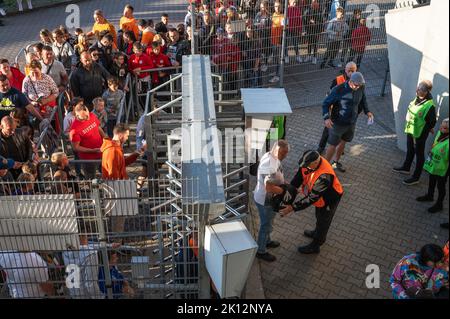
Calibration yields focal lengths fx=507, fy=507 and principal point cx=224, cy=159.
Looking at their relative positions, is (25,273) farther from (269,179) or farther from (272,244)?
(272,244)

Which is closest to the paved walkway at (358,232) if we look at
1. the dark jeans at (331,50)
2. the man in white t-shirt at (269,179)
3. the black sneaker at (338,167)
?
the black sneaker at (338,167)

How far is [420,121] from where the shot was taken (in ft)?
24.9

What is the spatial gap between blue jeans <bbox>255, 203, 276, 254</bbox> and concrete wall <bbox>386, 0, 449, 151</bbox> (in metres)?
3.15

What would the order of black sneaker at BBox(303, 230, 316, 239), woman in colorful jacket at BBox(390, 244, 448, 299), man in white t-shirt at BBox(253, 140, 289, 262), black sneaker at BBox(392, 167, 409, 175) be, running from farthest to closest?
black sneaker at BBox(392, 167, 409, 175) → black sneaker at BBox(303, 230, 316, 239) → man in white t-shirt at BBox(253, 140, 289, 262) → woman in colorful jacket at BBox(390, 244, 448, 299)

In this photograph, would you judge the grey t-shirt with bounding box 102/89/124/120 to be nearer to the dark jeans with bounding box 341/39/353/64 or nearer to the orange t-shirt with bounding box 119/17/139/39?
the orange t-shirt with bounding box 119/17/139/39

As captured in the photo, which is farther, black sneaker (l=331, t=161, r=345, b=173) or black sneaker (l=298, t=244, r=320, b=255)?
black sneaker (l=331, t=161, r=345, b=173)

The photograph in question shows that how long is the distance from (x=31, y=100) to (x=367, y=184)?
230 inches

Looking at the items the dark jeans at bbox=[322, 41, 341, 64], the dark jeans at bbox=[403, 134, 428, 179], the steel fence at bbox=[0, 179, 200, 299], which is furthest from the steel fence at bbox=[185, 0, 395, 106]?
the steel fence at bbox=[0, 179, 200, 299]

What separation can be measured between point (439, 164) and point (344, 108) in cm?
167

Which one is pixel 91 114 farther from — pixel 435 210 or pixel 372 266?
pixel 435 210

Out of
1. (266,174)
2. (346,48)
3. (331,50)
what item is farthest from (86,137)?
(346,48)

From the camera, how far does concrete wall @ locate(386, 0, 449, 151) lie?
752cm

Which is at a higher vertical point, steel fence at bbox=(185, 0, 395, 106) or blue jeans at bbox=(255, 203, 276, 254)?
steel fence at bbox=(185, 0, 395, 106)

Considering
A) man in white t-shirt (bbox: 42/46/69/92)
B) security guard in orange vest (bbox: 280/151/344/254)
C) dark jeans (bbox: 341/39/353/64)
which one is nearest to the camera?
security guard in orange vest (bbox: 280/151/344/254)
